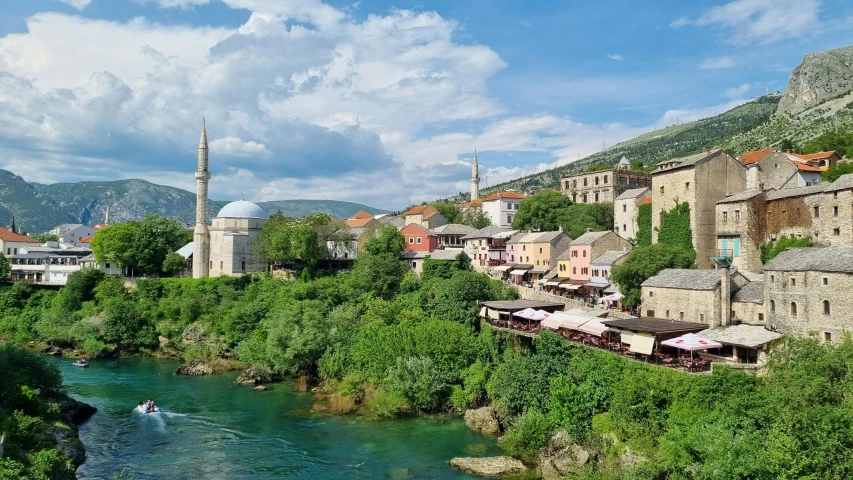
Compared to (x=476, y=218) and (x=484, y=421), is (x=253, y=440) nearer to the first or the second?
(x=484, y=421)

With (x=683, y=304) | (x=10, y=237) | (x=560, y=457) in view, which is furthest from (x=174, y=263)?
(x=683, y=304)

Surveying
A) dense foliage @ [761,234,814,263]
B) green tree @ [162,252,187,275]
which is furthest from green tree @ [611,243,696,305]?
green tree @ [162,252,187,275]

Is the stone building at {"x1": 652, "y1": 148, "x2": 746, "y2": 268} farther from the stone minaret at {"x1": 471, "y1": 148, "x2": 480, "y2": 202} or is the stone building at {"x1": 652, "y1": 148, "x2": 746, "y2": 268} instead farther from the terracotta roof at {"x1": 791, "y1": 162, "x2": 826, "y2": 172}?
the stone minaret at {"x1": 471, "y1": 148, "x2": 480, "y2": 202}

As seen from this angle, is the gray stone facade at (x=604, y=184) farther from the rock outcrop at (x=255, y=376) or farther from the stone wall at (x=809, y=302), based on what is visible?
the rock outcrop at (x=255, y=376)

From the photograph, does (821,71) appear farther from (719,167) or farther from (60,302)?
(60,302)

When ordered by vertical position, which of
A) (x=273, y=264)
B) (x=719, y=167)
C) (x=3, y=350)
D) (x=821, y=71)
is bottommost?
(x=3, y=350)

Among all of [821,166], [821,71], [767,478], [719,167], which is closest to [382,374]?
[767,478]

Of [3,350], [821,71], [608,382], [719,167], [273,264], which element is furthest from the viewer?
[821,71]

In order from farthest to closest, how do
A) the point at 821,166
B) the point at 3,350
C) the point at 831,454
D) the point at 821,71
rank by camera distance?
the point at 821,71, the point at 821,166, the point at 3,350, the point at 831,454
